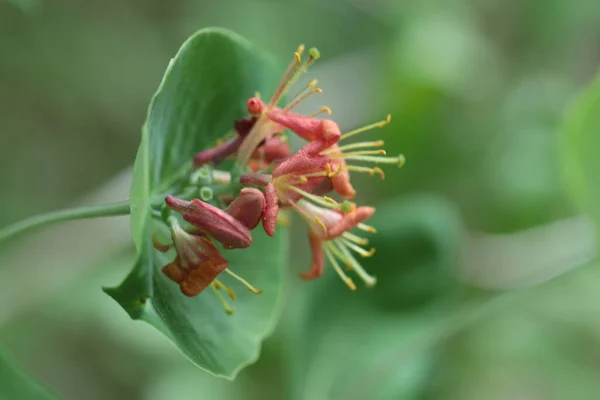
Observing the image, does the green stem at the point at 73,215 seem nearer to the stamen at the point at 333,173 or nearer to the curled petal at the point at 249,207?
the curled petal at the point at 249,207

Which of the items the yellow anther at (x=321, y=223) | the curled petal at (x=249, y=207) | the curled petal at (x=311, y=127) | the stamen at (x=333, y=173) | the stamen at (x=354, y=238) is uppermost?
the curled petal at (x=311, y=127)

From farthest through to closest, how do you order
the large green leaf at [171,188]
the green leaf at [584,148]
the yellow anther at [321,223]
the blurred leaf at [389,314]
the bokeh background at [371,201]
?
the bokeh background at [371,201] → the blurred leaf at [389,314] → the green leaf at [584,148] → the yellow anther at [321,223] → the large green leaf at [171,188]

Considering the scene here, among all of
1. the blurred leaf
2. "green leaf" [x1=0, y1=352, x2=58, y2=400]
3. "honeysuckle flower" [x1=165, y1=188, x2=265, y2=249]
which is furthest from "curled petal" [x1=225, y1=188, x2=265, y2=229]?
the blurred leaf

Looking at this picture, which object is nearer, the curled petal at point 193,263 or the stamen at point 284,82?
the curled petal at point 193,263

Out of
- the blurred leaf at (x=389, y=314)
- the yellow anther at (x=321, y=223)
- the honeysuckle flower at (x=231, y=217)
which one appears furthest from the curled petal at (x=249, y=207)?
the blurred leaf at (x=389, y=314)

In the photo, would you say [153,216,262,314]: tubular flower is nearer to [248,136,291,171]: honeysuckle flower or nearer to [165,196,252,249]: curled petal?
[165,196,252,249]: curled petal

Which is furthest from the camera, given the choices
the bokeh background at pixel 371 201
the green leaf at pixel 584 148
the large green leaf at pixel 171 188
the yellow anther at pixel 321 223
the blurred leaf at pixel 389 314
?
the bokeh background at pixel 371 201

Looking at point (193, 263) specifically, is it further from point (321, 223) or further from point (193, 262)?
point (321, 223)
